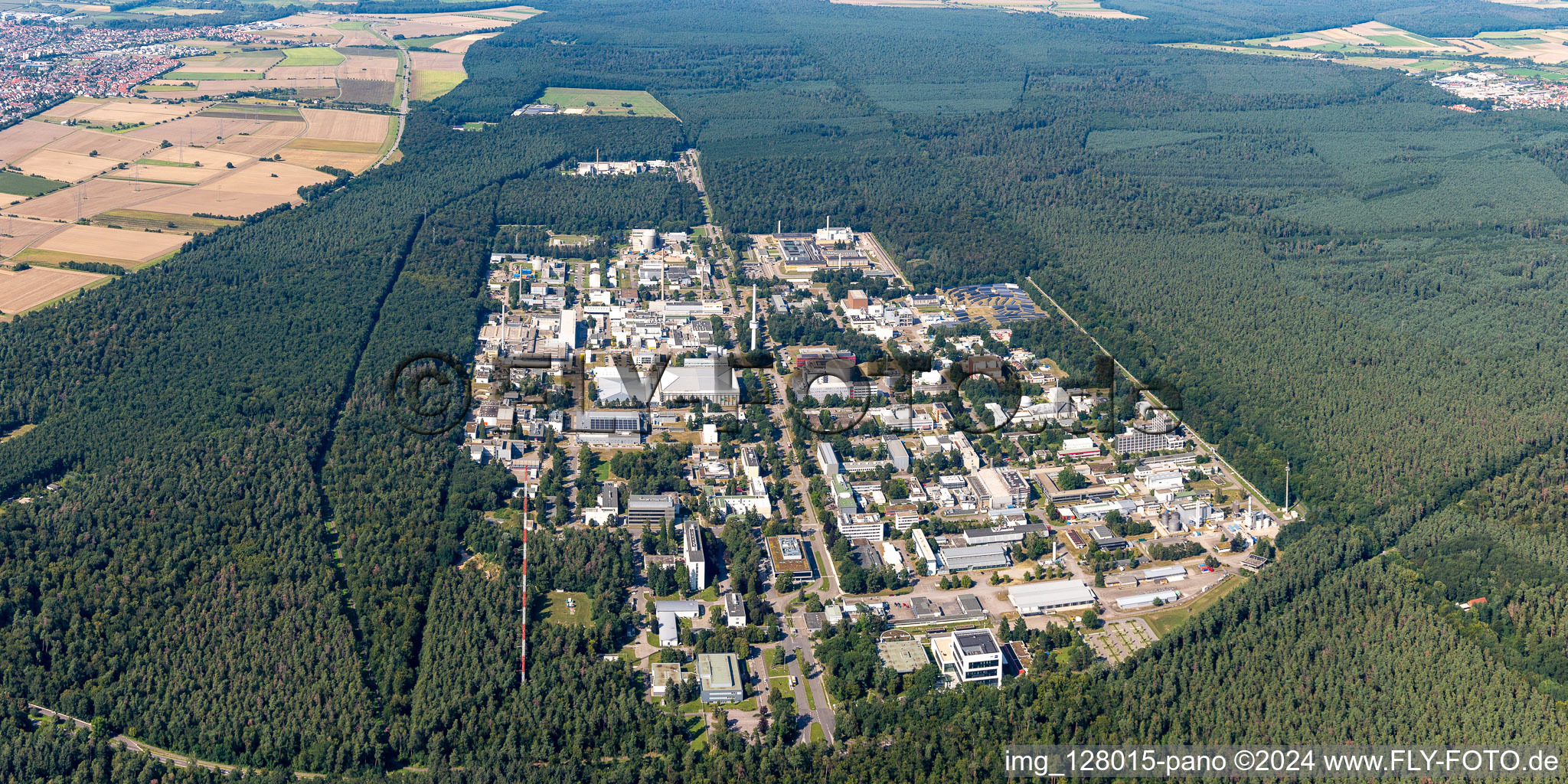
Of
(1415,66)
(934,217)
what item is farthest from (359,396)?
(1415,66)

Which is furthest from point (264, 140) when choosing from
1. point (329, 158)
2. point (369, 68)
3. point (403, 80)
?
point (369, 68)

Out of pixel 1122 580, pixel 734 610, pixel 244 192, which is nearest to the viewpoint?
pixel 734 610

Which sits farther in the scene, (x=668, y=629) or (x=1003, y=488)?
(x=1003, y=488)

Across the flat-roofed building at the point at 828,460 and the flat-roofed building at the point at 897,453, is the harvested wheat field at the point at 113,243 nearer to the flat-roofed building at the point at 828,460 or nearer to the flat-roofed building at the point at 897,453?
the flat-roofed building at the point at 828,460

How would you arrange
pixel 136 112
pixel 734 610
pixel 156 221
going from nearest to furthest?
pixel 734 610
pixel 156 221
pixel 136 112

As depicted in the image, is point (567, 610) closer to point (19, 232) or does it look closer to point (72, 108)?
point (19, 232)

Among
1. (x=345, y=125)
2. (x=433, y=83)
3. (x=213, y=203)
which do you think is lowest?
(x=213, y=203)

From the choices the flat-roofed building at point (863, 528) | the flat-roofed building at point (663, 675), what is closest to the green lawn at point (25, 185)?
the flat-roofed building at point (863, 528)

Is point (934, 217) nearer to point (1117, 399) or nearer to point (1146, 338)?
point (1146, 338)
